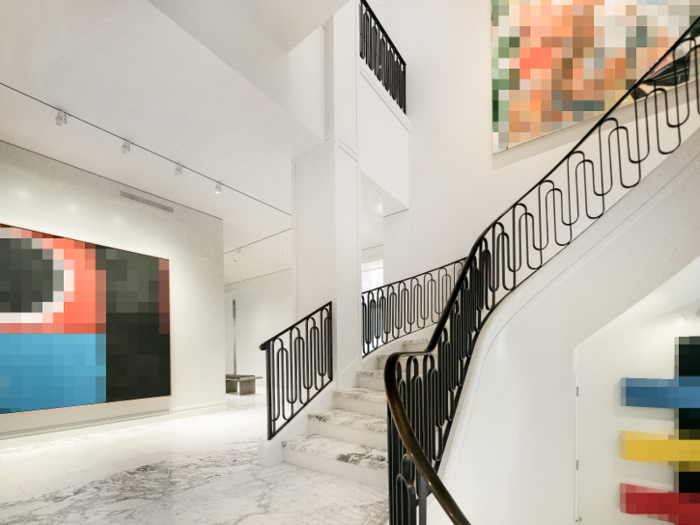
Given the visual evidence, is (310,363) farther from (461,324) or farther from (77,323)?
(77,323)

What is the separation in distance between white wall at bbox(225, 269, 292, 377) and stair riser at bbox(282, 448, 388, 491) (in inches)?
377

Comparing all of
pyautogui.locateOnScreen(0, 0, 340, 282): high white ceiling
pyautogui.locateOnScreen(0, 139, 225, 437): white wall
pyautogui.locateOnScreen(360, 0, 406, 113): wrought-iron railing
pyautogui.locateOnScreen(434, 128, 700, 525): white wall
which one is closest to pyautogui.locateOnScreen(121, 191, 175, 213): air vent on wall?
pyautogui.locateOnScreen(0, 139, 225, 437): white wall

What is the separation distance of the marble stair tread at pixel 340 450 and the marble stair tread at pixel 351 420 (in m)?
0.17

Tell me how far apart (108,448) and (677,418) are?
251 inches

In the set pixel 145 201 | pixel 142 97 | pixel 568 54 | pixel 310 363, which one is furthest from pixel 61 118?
pixel 568 54

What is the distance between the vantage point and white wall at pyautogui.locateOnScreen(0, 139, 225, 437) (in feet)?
16.9

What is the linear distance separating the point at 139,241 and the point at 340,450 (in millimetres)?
4666

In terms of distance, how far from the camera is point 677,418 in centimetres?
457

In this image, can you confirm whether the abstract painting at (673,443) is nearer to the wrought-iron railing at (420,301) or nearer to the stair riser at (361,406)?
the stair riser at (361,406)

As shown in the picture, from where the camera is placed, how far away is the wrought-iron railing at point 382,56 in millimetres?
6477

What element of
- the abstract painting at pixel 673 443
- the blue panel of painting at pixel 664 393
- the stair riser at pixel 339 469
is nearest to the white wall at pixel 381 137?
the stair riser at pixel 339 469

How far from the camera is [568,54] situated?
6520 millimetres

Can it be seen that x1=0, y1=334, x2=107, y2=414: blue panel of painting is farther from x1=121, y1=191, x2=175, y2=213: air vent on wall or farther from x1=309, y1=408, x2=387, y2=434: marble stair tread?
x1=309, y1=408, x2=387, y2=434: marble stair tread

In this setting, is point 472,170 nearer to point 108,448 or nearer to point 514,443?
point 514,443
